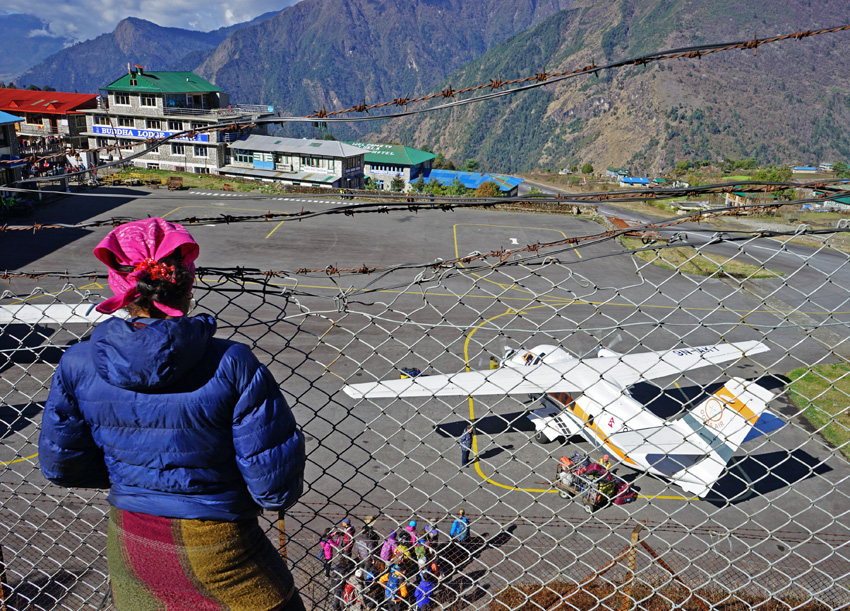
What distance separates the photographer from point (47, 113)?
69.8 metres

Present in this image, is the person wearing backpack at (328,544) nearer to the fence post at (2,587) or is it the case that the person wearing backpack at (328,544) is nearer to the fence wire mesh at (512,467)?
the fence wire mesh at (512,467)

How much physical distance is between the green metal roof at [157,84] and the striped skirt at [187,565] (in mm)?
67286

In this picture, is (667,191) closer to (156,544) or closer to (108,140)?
(156,544)

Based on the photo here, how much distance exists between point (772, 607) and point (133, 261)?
7659 millimetres

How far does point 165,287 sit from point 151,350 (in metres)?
0.29

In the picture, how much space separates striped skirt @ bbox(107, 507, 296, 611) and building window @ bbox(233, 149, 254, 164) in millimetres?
63545

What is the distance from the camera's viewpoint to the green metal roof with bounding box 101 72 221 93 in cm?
5994

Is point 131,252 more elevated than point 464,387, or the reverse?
point 131,252

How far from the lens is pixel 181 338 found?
78.2 inches

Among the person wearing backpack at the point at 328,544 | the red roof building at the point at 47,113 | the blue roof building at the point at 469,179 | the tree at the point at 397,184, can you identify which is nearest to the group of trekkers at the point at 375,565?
the person wearing backpack at the point at 328,544

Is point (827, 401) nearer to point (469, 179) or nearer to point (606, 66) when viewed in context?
point (606, 66)

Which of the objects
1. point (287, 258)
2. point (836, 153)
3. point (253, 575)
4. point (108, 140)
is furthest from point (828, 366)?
point (836, 153)

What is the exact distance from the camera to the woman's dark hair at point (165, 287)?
2107 millimetres

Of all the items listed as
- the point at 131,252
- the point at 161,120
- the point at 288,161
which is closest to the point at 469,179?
the point at 288,161
